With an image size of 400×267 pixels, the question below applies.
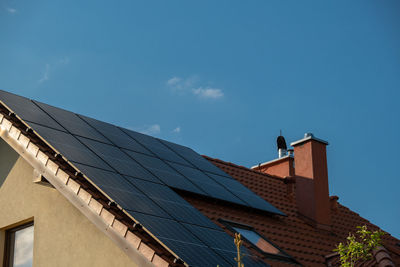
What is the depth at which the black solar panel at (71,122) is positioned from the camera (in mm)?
12930

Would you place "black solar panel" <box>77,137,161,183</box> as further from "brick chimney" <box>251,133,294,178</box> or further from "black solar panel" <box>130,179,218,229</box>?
"brick chimney" <box>251,133,294,178</box>

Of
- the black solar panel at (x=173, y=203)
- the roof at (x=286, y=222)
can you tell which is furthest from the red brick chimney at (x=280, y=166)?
the black solar panel at (x=173, y=203)

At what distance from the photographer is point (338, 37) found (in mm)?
43219

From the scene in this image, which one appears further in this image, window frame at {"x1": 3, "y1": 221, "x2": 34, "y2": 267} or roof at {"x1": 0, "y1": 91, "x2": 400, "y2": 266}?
window frame at {"x1": 3, "y1": 221, "x2": 34, "y2": 267}

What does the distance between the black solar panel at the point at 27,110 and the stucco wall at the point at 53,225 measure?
90 cm

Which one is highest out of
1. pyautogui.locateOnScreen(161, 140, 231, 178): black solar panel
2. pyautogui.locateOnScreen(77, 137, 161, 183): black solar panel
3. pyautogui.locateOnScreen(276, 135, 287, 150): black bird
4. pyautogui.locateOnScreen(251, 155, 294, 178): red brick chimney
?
pyautogui.locateOnScreen(276, 135, 287, 150): black bird

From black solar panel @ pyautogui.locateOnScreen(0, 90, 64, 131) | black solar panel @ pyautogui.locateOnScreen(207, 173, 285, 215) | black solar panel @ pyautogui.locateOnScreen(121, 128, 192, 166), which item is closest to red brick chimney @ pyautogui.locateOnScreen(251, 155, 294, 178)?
black solar panel @ pyautogui.locateOnScreen(207, 173, 285, 215)

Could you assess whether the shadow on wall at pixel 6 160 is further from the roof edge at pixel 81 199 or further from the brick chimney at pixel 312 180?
the brick chimney at pixel 312 180

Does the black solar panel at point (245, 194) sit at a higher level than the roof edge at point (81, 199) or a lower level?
higher

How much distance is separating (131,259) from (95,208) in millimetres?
978

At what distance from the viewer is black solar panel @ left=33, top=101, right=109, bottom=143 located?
12930 millimetres

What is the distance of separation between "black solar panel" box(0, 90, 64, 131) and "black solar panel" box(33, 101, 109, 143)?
0.26m

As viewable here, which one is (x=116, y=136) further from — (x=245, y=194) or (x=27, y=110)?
(x=245, y=194)

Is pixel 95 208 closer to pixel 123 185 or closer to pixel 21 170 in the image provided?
pixel 123 185
